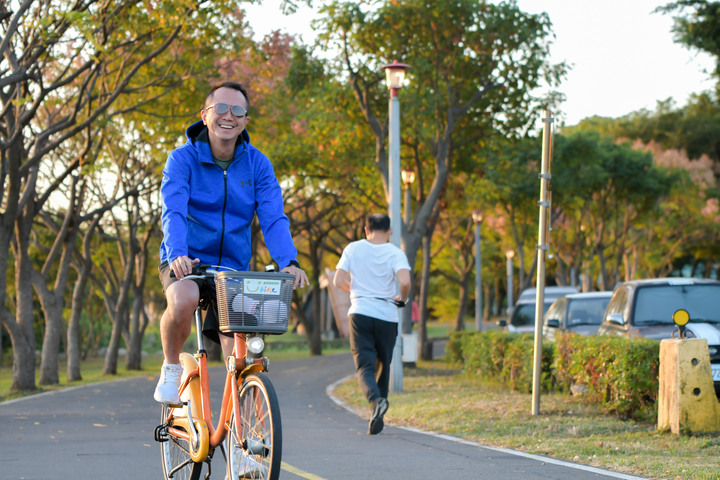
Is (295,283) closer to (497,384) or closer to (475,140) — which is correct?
(497,384)

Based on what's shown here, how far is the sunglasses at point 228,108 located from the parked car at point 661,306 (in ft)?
24.0

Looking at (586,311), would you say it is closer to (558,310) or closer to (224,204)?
(558,310)

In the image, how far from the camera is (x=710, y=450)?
733 centimetres

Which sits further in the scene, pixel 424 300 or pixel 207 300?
pixel 424 300

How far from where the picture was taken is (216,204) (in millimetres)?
4844

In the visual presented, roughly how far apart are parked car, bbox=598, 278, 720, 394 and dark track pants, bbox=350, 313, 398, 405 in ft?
12.0

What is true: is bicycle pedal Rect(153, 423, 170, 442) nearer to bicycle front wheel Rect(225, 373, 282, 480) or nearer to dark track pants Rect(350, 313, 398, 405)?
bicycle front wheel Rect(225, 373, 282, 480)

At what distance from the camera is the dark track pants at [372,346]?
8.73 metres

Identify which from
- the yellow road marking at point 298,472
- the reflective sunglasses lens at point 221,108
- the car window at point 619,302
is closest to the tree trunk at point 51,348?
the car window at point 619,302

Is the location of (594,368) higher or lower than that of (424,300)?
lower

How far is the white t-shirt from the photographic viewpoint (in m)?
8.81

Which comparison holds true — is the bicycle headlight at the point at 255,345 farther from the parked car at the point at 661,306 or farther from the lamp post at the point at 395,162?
the lamp post at the point at 395,162

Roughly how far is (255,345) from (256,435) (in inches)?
16.1

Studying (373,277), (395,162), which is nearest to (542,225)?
(373,277)
